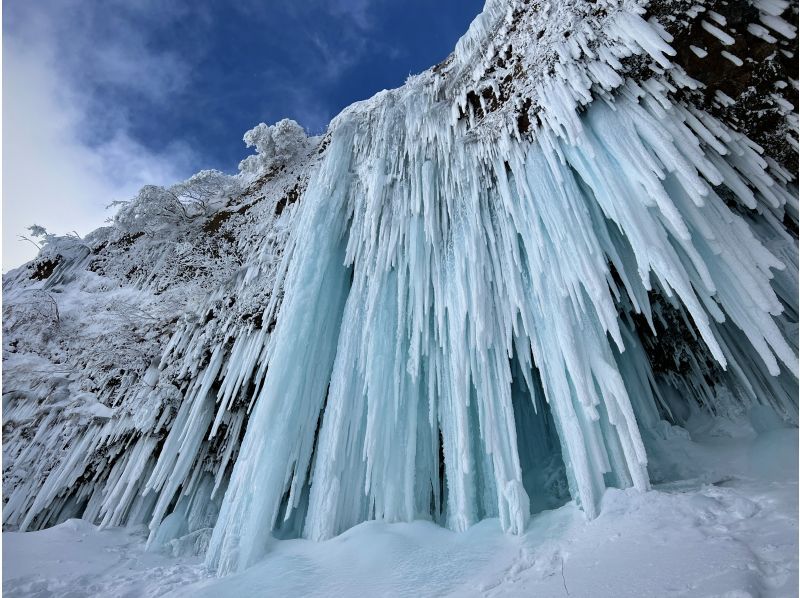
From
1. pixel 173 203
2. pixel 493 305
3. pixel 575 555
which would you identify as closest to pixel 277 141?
pixel 173 203

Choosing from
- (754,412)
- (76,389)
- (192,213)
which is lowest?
(754,412)

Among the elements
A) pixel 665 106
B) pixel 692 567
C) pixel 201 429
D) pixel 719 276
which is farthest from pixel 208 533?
pixel 665 106

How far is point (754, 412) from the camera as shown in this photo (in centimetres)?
461

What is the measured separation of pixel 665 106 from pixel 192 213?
10.7m

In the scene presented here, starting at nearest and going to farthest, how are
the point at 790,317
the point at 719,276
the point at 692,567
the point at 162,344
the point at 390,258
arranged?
1. the point at 692,567
2. the point at 719,276
3. the point at 790,317
4. the point at 390,258
5. the point at 162,344

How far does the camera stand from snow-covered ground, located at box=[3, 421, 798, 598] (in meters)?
2.13

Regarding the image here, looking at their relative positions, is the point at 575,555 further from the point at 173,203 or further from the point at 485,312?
the point at 173,203

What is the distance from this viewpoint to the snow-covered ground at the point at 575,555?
6.98 feet

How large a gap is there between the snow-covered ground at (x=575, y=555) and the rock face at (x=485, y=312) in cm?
32

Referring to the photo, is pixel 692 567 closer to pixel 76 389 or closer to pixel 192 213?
pixel 76 389

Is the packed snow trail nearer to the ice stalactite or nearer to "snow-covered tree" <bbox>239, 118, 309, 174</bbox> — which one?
the ice stalactite

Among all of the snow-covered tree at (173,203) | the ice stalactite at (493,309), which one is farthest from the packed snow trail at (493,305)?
the snow-covered tree at (173,203)

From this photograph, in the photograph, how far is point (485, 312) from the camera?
4.32 meters

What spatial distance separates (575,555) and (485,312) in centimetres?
232
